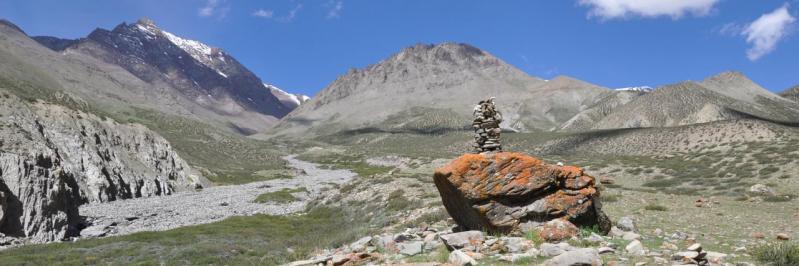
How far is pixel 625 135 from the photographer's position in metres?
117

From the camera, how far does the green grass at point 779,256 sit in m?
11.4

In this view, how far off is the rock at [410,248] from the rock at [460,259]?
2.16 m

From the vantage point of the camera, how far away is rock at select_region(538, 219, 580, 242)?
1441 centimetres


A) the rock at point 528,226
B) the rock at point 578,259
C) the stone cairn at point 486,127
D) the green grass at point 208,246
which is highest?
the stone cairn at point 486,127

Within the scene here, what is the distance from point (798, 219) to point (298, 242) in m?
23.3

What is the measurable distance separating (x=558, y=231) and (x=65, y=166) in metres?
51.4

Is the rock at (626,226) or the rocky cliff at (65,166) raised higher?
the rocky cliff at (65,166)

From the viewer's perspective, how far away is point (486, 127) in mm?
18938

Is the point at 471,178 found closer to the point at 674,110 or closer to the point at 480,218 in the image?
the point at 480,218

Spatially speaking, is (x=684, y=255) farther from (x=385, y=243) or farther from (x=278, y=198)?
(x=278, y=198)

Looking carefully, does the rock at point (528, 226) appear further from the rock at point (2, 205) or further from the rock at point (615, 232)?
the rock at point (2, 205)

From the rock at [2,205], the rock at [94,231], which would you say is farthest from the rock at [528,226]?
the rock at [94,231]

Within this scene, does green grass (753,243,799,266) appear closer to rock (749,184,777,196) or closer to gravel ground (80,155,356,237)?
rock (749,184,777,196)

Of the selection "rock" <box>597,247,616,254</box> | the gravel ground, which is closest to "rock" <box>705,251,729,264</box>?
"rock" <box>597,247,616,254</box>
